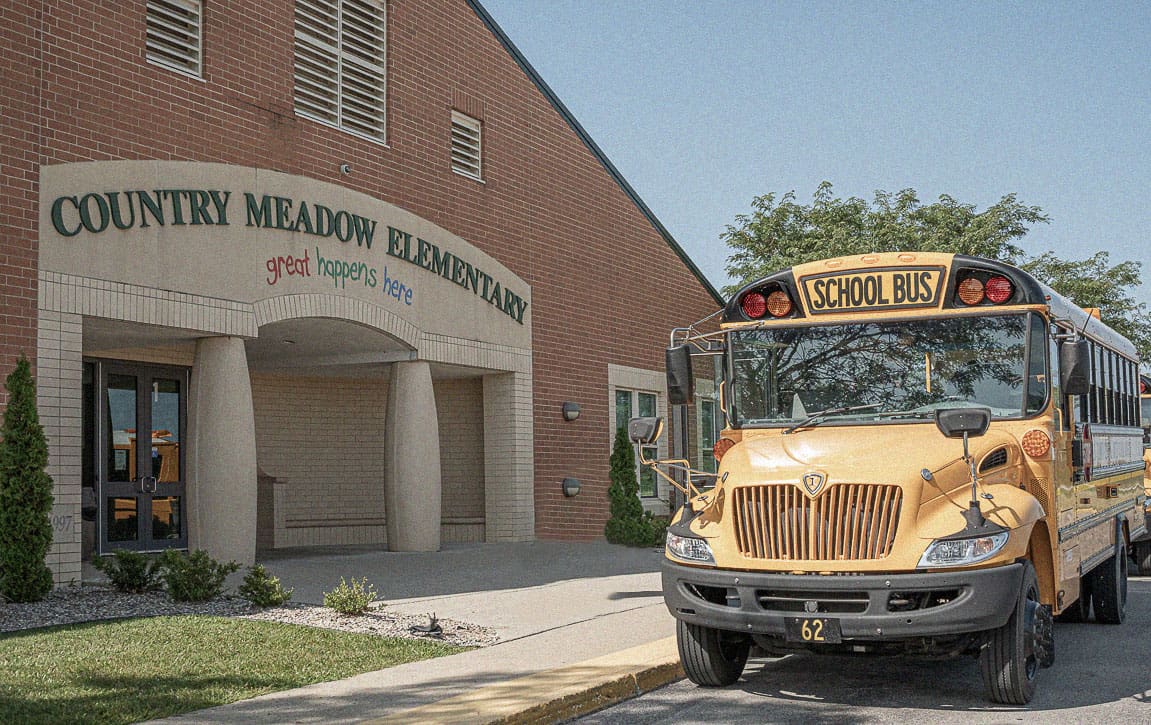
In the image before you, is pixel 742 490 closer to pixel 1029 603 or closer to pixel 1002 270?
pixel 1029 603

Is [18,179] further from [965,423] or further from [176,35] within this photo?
[965,423]

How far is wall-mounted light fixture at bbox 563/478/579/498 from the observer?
19.7 metres

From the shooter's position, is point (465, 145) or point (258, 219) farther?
point (465, 145)

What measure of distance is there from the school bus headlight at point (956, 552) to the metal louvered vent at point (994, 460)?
0.83m

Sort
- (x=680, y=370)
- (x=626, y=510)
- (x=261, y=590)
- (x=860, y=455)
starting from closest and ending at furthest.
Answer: (x=860, y=455)
(x=680, y=370)
(x=261, y=590)
(x=626, y=510)

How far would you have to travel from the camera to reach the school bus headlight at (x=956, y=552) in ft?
22.4

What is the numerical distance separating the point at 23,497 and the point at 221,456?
2.91 metres

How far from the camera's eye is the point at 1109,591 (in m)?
10.8

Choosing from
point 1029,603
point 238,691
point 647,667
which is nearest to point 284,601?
point 238,691

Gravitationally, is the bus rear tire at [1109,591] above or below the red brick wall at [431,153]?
below

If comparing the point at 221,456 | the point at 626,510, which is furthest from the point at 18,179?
the point at 626,510

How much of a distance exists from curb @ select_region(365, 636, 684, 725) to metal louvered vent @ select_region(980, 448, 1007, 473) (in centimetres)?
256

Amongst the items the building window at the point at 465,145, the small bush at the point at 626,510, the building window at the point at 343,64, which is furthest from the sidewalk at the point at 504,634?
the building window at the point at 343,64

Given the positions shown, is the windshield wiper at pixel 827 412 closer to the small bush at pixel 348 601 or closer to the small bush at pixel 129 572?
the small bush at pixel 348 601
